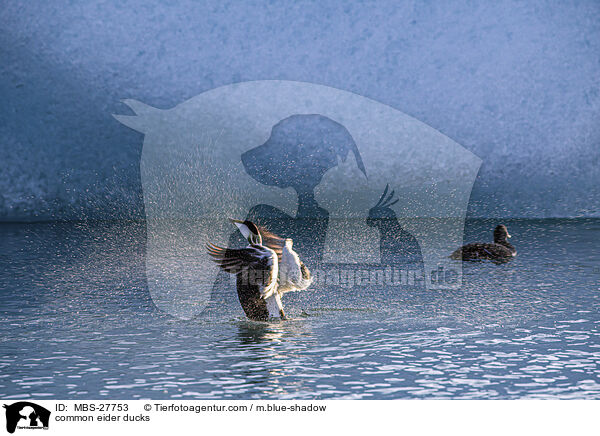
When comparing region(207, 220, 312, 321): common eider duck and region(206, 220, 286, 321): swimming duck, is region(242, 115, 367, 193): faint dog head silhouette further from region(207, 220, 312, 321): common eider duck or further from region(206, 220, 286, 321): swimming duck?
region(206, 220, 286, 321): swimming duck

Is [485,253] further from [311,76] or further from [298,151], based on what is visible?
[311,76]

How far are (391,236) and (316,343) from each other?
14238mm

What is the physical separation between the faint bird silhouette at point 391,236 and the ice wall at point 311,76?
3.41 m

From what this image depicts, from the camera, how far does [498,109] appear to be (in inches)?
1264

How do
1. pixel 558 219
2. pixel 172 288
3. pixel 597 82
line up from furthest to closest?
pixel 597 82, pixel 558 219, pixel 172 288

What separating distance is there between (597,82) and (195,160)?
16.3 m

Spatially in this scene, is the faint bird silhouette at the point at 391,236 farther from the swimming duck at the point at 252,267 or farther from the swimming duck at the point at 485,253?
the swimming duck at the point at 252,267

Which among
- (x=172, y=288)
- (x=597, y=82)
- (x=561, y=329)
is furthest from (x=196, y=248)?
(x=597, y=82)

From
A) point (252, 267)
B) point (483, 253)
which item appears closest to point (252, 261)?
point (252, 267)

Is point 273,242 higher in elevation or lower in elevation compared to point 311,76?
lower

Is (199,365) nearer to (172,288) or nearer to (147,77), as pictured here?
(172,288)
